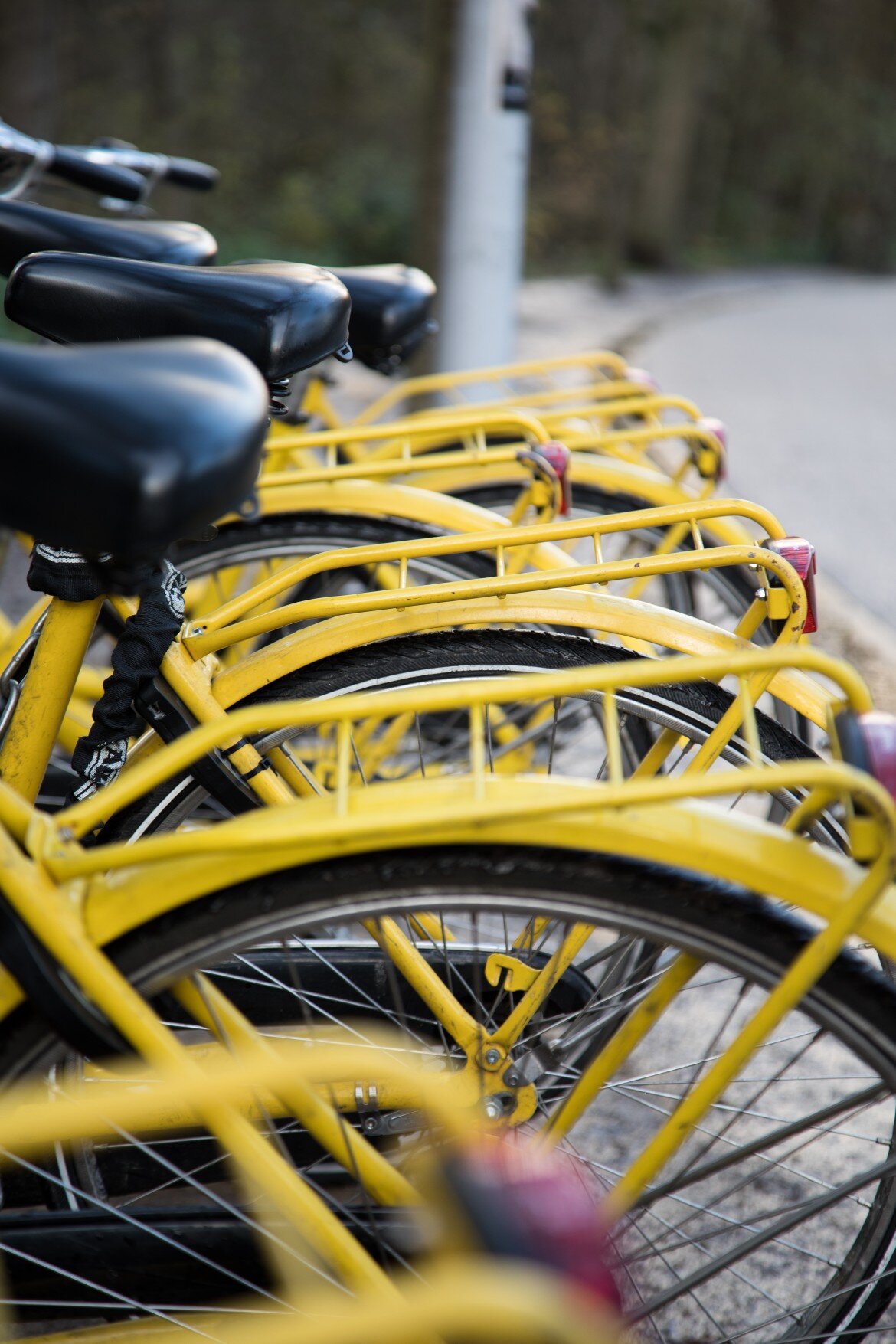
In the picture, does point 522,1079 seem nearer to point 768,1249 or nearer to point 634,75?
point 768,1249

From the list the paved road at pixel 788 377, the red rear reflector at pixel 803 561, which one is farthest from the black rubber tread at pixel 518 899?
the paved road at pixel 788 377

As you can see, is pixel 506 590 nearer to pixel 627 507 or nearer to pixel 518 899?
pixel 518 899

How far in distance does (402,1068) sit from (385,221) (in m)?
15.4

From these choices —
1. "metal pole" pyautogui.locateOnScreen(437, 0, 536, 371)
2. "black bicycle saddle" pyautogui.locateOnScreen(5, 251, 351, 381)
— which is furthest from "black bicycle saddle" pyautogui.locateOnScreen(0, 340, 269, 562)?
"metal pole" pyautogui.locateOnScreen(437, 0, 536, 371)

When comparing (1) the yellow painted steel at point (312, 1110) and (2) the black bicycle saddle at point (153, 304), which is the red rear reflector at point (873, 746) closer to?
(1) the yellow painted steel at point (312, 1110)

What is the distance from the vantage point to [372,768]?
8.31ft

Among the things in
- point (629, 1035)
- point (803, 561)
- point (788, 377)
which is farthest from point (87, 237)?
point (788, 377)

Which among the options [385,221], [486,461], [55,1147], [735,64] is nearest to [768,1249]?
[55,1147]

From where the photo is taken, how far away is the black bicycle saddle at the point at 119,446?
3.29 feet

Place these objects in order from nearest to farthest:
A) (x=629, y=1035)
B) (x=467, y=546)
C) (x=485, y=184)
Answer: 1. (x=629, y=1035)
2. (x=467, y=546)
3. (x=485, y=184)

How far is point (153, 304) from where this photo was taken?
1489 mm

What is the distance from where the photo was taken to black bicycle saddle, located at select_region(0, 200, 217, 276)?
196cm

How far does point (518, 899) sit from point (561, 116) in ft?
67.2

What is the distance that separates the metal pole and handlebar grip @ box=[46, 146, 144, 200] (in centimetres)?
258
